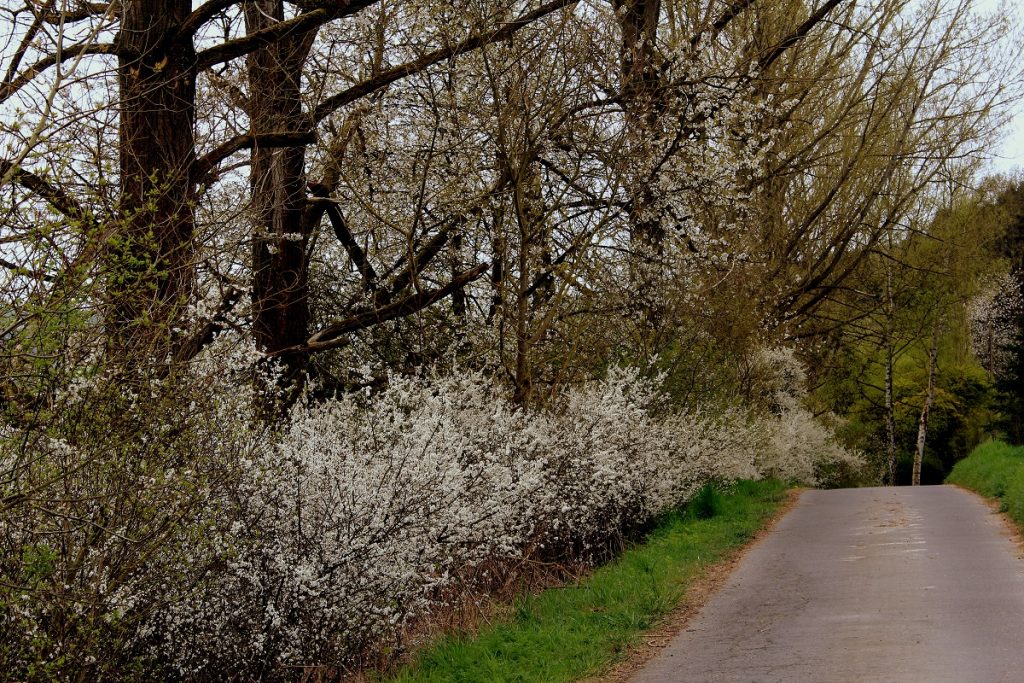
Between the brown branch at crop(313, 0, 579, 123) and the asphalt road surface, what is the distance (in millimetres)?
6881

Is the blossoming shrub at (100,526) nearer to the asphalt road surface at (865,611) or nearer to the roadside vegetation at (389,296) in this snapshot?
the roadside vegetation at (389,296)

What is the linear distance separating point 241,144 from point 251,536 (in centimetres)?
533


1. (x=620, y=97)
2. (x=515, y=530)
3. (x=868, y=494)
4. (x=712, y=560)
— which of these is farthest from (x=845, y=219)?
(x=515, y=530)

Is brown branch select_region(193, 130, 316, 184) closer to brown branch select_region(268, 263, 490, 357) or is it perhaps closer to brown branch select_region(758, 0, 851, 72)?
brown branch select_region(268, 263, 490, 357)

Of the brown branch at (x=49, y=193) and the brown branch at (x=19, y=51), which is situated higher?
the brown branch at (x=19, y=51)

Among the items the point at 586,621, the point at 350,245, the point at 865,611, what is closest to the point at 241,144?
the point at 350,245

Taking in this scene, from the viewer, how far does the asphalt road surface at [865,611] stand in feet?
23.9

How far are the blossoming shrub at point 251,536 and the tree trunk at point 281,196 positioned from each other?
3.76m

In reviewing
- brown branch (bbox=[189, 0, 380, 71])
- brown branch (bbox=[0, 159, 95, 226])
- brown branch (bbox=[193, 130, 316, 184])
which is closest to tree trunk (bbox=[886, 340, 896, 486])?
brown branch (bbox=[193, 130, 316, 184])

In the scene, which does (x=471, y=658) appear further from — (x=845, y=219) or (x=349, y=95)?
(x=845, y=219)

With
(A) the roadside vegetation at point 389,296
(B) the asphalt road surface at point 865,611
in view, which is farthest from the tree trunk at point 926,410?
(B) the asphalt road surface at point 865,611

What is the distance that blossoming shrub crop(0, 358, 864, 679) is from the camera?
5.51 m

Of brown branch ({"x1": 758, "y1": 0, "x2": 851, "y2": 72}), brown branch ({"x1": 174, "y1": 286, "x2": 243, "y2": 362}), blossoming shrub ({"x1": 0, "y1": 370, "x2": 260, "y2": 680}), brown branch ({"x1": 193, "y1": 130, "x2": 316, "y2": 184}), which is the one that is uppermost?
brown branch ({"x1": 758, "y1": 0, "x2": 851, "y2": 72})

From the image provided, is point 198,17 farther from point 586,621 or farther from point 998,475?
point 998,475
